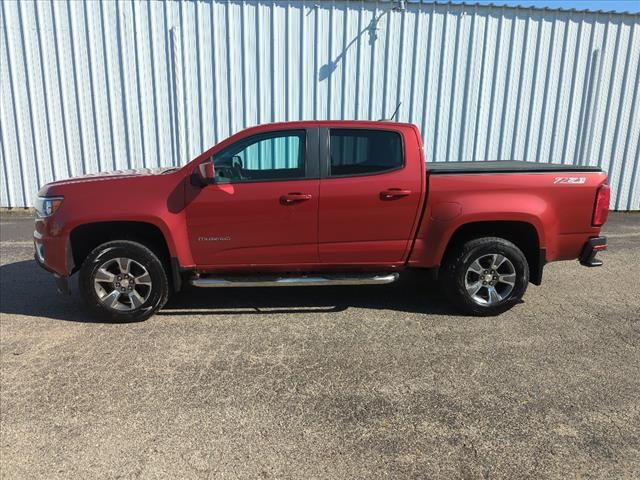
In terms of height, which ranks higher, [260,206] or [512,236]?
[260,206]

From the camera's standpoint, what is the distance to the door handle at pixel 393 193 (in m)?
4.13

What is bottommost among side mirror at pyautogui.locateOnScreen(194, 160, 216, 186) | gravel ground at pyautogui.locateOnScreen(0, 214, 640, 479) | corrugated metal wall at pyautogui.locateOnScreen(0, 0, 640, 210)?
gravel ground at pyautogui.locateOnScreen(0, 214, 640, 479)

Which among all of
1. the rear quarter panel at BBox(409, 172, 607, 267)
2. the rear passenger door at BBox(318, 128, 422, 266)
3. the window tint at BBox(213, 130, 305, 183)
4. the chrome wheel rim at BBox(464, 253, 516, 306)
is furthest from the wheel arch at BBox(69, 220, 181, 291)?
the chrome wheel rim at BBox(464, 253, 516, 306)

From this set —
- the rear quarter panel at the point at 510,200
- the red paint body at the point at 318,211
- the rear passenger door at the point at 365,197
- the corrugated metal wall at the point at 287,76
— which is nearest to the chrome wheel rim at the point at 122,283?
the red paint body at the point at 318,211

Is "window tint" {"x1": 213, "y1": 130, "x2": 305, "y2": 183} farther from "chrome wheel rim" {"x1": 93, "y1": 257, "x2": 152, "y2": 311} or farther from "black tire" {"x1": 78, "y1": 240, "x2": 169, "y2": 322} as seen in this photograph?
"chrome wheel rim" {"x1": 93, "y1": 257, "x2": 152, "y2": 311}

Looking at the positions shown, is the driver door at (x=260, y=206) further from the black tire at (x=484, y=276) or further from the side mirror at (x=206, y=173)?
the black tire at (x=484, y=276)

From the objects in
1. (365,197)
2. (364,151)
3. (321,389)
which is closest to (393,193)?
(365,197)

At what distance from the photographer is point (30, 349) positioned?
371cm

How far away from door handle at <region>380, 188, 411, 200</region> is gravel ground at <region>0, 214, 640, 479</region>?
1168 millimetres

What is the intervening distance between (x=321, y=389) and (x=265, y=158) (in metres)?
2.14

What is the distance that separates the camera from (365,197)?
13.6ft

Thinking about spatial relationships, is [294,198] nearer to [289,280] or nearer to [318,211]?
[318,211]

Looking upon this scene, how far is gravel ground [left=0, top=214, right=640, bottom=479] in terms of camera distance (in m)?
2.45

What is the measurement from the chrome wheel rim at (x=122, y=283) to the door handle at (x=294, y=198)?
4.71 feet
